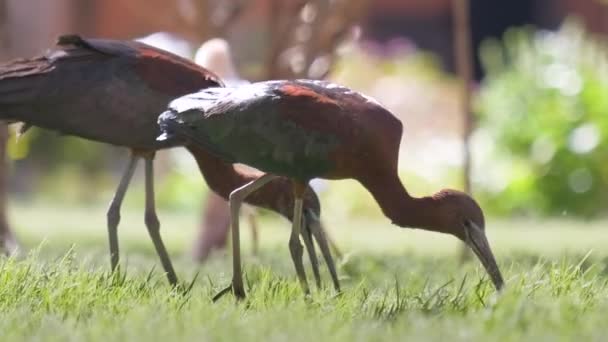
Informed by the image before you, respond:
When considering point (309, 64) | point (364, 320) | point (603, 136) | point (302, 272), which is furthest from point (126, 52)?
point (603, 136)

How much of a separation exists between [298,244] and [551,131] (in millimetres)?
8100

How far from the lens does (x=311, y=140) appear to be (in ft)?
18.6

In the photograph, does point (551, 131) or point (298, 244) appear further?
point (551, 131)

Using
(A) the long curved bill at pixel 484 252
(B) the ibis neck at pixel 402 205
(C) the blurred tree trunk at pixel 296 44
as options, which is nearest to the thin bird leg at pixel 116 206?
(B) the ibis neck at pixel 402 205

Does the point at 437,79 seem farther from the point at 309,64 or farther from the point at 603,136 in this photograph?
the point at 309,64

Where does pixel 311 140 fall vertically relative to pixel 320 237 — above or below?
above

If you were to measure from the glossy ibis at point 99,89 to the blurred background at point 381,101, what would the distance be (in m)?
2.35

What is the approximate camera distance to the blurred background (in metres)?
9.50

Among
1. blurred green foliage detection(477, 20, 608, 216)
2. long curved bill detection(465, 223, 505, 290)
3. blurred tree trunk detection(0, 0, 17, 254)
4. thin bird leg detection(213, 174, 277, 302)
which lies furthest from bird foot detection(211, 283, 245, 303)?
blurred green foliage detection(477, 20, 608, 216)

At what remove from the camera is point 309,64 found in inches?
367

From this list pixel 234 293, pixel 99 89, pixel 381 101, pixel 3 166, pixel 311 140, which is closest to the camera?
pixel 311 140

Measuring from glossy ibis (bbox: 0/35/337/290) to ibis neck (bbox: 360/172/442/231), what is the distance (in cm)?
56

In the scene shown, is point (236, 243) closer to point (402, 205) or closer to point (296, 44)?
point (402, 205)

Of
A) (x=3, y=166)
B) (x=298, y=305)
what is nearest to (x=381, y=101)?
(x=3, y=166)
